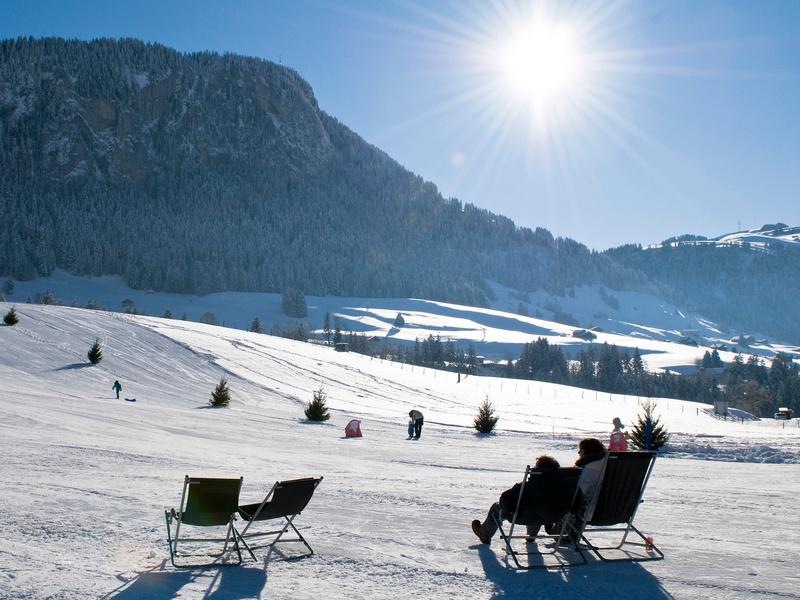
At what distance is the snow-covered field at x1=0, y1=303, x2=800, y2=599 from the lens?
5.72 m

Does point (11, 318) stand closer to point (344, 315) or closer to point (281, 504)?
point (281, 504)

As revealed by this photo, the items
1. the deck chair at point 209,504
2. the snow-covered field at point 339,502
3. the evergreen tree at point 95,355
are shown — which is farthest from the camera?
the evergreen tree at point 95,355

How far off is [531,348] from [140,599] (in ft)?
444

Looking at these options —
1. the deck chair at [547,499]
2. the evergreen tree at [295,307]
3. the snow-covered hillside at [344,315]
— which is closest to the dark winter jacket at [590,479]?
the deck chair at [547,499]

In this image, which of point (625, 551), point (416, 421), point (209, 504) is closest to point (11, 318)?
point (416, 421)

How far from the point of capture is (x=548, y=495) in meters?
6.52

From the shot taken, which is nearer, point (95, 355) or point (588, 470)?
point (588, 470)

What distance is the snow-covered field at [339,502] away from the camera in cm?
572

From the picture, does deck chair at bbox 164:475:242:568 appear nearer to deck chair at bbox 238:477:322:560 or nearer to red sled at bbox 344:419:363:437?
deck chair at bbox 238:477:322:560

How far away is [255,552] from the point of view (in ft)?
21.8

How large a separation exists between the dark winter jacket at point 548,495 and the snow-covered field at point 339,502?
1.86 ft

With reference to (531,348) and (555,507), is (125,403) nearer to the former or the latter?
(555,507)

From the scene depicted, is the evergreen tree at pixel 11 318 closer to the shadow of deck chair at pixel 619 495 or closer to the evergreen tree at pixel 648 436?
the evergreen tree at pixel 648 436

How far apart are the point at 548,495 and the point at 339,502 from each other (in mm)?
3589
